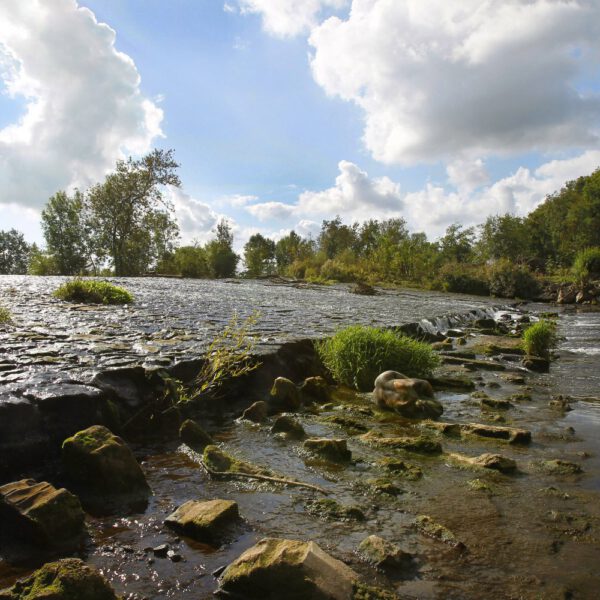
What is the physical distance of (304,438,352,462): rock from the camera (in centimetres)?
453

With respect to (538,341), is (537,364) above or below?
below

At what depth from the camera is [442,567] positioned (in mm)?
2840

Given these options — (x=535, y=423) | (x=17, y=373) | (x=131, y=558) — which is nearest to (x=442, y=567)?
(x=131, y=558)

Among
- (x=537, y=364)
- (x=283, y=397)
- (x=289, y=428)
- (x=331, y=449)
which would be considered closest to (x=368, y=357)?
(x=283, y=397)

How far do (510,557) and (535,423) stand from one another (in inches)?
135

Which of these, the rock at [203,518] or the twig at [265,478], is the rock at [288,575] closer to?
the rock at [203,518]

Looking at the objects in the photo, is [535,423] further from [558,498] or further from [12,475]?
[12,475]

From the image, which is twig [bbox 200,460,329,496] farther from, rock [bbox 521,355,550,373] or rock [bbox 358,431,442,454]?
rock [bbox 521,355,550,373]

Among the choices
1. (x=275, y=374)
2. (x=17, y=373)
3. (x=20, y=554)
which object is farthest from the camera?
(x=275, y=374)

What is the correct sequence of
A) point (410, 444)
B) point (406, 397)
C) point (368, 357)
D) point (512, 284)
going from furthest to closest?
point (512, 284)
point (368, 357)
point (406, 397)
point (410, 444)

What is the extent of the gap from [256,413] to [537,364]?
6.75m

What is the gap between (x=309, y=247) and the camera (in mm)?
75000

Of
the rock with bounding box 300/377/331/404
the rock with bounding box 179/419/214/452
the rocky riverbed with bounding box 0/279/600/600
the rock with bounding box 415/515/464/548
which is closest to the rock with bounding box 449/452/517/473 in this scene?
the rocky riverbed with bounding box 0/279/600/600

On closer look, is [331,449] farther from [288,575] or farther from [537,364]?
[537,364]
